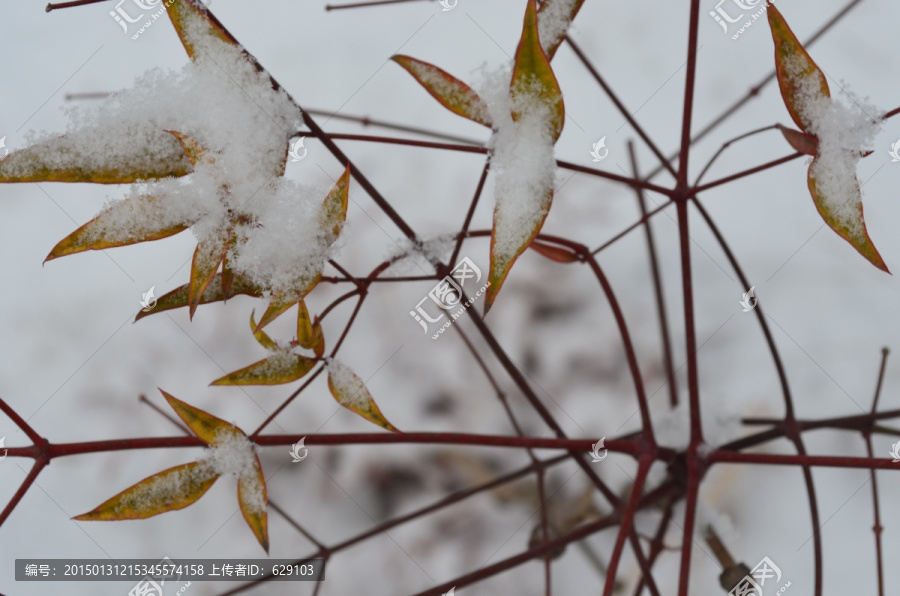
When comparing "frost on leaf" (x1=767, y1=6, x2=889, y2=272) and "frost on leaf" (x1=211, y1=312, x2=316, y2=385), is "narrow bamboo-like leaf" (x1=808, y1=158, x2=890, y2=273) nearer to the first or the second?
"frost on leaf" (x1=767, y1=6, x2=889, y2=272)

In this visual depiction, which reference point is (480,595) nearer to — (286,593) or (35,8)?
(286,593)

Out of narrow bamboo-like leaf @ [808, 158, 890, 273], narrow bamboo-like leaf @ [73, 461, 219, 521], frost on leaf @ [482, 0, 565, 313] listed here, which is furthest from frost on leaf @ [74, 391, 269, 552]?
narrow bamboo-like leaf @ [808, 158, 890, 273]

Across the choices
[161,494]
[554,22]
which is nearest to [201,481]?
[161,494]

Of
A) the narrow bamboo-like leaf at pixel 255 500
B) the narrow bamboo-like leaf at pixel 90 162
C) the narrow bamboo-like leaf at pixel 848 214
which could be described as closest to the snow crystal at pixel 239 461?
the narrow bamboo-like leaf at pixel 255 500

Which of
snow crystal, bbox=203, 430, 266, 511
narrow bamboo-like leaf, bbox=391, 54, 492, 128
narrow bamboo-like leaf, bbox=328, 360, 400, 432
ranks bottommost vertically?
snow crystal, bbox=203, 430, 266, 511

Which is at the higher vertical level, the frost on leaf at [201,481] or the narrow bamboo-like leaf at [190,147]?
the narrow bamboo-like leaf at [190,147]

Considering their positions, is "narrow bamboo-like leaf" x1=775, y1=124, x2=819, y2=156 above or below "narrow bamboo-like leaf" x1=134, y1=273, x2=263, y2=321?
above

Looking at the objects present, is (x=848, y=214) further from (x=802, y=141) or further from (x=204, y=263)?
(x=204, y=263)

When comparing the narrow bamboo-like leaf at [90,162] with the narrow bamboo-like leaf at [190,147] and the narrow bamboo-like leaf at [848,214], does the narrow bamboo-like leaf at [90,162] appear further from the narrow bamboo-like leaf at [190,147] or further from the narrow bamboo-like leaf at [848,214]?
the narrow bamboo-like leaf at [848,214]
